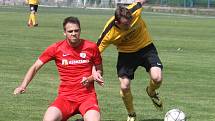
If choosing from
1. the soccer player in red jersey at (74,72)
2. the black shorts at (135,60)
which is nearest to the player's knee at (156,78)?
the black shorts at (135,60)

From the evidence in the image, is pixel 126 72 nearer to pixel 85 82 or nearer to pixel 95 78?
pixel 85 82

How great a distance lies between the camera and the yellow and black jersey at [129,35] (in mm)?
10141

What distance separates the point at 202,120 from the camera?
10.5m

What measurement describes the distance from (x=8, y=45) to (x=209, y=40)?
1103 cm

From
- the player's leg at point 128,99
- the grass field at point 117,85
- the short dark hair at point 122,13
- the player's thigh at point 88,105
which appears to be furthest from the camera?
the grass field at point 117,85

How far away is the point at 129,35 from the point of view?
34.4 feet

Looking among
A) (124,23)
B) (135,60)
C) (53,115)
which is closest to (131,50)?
(135,60)

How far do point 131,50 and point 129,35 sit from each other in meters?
0.39

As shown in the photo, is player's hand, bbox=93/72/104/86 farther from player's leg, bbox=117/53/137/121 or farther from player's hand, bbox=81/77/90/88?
player's leg, bbox=117/53/137/121

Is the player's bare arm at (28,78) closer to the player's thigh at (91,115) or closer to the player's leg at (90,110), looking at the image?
the player's leg at (90,110)

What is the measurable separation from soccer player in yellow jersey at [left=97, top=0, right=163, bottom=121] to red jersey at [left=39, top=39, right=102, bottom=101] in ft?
4.95

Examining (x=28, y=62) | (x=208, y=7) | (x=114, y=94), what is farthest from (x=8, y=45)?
(x=208, y=7)

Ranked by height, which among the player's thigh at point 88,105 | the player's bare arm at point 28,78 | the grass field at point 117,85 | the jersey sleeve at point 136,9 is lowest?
the grass field at point 117,85

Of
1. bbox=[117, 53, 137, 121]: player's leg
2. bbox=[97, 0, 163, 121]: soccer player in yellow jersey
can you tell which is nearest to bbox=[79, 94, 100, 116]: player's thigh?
bbox=[97, 0, 163, 121]: soccer player in yellow jersey
